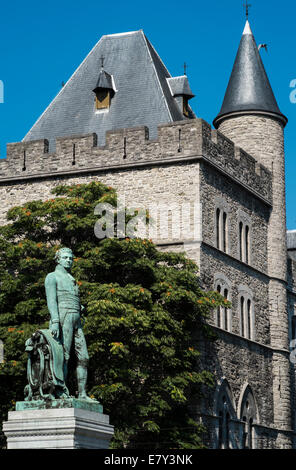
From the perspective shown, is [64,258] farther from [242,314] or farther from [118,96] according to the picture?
[118,96]

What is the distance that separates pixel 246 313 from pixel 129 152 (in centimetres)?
671

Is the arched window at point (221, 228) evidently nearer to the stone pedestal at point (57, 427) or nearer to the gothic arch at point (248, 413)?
the gothic arch at point (248, 413)

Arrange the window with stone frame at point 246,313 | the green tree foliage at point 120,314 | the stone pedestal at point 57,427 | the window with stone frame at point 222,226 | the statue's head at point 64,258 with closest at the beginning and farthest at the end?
the stone pedestal at point 57,427, the statue's head at point 64,258, the green tree foliage at point 120,314, the window with stone frame at point 222,226, the window with stone frame at point 246,313

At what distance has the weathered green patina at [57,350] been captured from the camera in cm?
1575

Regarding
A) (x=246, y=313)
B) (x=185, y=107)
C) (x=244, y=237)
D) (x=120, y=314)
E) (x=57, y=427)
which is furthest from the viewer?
(x=185, y=107)

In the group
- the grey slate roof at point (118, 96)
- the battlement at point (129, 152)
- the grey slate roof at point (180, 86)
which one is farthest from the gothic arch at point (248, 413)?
the grey slate roof at point (180, 86)

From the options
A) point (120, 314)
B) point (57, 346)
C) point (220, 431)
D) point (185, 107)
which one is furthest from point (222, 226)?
point (57, 346)

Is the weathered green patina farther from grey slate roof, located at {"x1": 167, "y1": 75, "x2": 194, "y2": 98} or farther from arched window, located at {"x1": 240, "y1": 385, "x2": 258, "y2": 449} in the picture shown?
grey slate roof, located at {"x1": 167, "y1": 75, "x2": 194, "y2": 98}

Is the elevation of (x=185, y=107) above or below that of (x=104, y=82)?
below

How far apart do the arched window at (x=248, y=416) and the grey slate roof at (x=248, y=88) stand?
10.1 m

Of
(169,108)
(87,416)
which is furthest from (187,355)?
(87,416)

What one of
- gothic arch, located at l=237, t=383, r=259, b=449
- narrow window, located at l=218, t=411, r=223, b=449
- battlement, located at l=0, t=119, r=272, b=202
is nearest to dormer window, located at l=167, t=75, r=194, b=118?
battlement, located at l=0, t=119, r=272, b=202

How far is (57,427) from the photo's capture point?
50.1 ft

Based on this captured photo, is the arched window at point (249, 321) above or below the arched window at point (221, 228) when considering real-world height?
below
